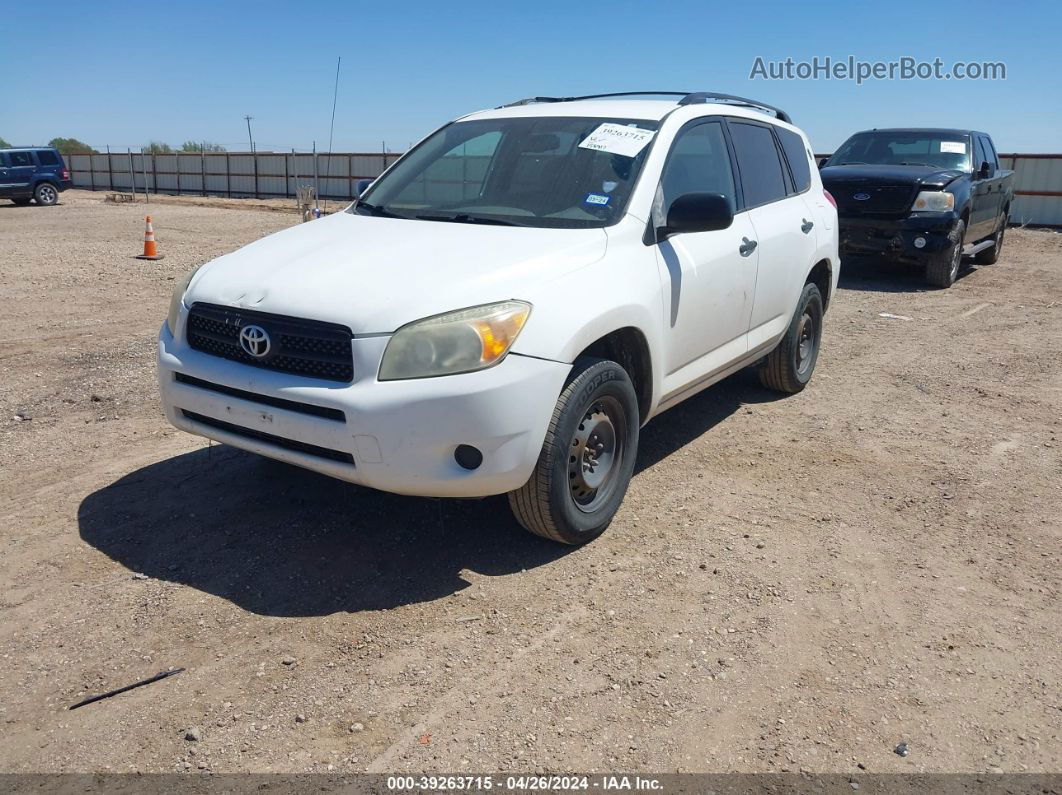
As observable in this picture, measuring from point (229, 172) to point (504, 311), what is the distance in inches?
1568

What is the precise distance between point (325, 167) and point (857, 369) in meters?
31.2

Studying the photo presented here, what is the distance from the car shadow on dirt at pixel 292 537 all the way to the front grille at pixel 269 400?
714 millimetres

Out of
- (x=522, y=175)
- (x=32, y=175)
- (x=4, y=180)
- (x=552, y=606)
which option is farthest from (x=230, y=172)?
(x=552, y=606)

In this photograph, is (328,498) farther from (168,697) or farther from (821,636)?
(821,636)

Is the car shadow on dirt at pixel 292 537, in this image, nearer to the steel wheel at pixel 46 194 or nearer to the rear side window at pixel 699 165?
the rear side window at pixel 699 165

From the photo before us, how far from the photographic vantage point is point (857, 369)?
7.59 meters

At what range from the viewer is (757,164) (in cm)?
571

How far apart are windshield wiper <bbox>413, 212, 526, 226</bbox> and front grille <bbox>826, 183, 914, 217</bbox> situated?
836 centimetres

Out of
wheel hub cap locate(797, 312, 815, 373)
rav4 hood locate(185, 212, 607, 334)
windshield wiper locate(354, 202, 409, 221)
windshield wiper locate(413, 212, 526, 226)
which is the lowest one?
wheel hub cap locate(797, 312, 815, 373)

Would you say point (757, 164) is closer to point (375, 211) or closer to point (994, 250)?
point (375, 211)

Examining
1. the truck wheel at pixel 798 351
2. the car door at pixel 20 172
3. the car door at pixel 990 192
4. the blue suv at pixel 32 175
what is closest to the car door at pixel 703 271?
the truck wheel at pixel 798 351

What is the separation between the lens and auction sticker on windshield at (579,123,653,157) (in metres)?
4.61

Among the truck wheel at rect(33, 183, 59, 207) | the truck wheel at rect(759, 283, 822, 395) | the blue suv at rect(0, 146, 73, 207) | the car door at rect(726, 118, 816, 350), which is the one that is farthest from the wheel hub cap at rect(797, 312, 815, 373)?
the truck wheel at rect(33, 183, 59, 207)

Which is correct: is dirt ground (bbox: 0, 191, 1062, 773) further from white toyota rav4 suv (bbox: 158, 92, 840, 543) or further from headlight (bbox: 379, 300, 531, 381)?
headlight (bbox: 379, 300, 531, 381)
